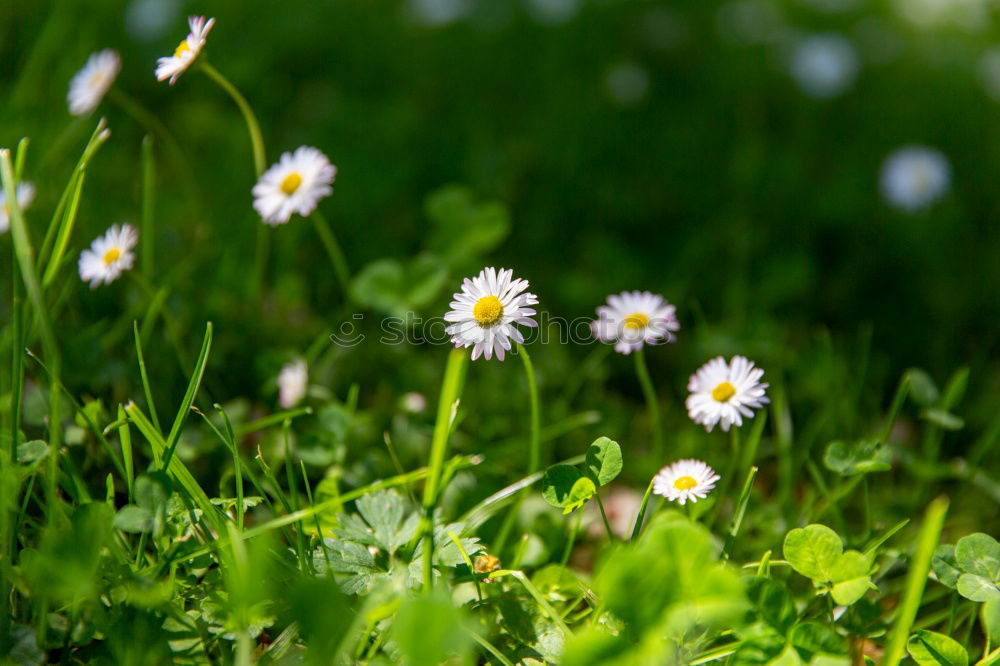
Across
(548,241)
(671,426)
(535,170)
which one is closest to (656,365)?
(671,426)

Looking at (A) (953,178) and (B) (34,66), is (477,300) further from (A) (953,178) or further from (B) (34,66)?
(A) (953,178)

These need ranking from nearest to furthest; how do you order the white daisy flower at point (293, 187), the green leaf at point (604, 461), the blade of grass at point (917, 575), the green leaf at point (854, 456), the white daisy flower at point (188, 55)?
the blade of grass at point (917, 575), the green leaf at point (604, 461), the green leaf at point (854, 456), the white daisy flower at point (188, 55), the white daisy flower at point (293, 187)

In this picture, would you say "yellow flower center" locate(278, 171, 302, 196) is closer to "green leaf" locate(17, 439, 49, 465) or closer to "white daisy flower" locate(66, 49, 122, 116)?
"white daisy flower" locate(66, 49, 122, 116)

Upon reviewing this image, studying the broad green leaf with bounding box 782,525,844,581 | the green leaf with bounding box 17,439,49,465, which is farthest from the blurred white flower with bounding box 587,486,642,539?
the green leaf with bounding box 17,439,49,465

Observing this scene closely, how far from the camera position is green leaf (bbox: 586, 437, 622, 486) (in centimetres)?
93

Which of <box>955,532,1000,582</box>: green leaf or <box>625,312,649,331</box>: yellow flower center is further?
<box>625,312,649,331</box>: yellow flower center

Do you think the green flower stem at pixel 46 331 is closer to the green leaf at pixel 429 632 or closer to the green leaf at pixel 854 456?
the green leaf at pixel 429 632

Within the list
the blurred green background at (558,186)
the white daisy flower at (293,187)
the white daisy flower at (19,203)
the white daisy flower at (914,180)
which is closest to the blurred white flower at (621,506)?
the blurred green background at (558,186)

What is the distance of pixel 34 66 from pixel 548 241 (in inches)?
51.0

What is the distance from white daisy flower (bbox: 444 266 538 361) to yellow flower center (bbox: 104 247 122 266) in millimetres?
546

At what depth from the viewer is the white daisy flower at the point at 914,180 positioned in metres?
1.94

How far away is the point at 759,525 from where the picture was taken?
3.93 feet

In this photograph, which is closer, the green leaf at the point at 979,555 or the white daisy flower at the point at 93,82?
the green leaf at the point at 979,555

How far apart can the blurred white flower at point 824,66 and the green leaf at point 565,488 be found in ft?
6.12
